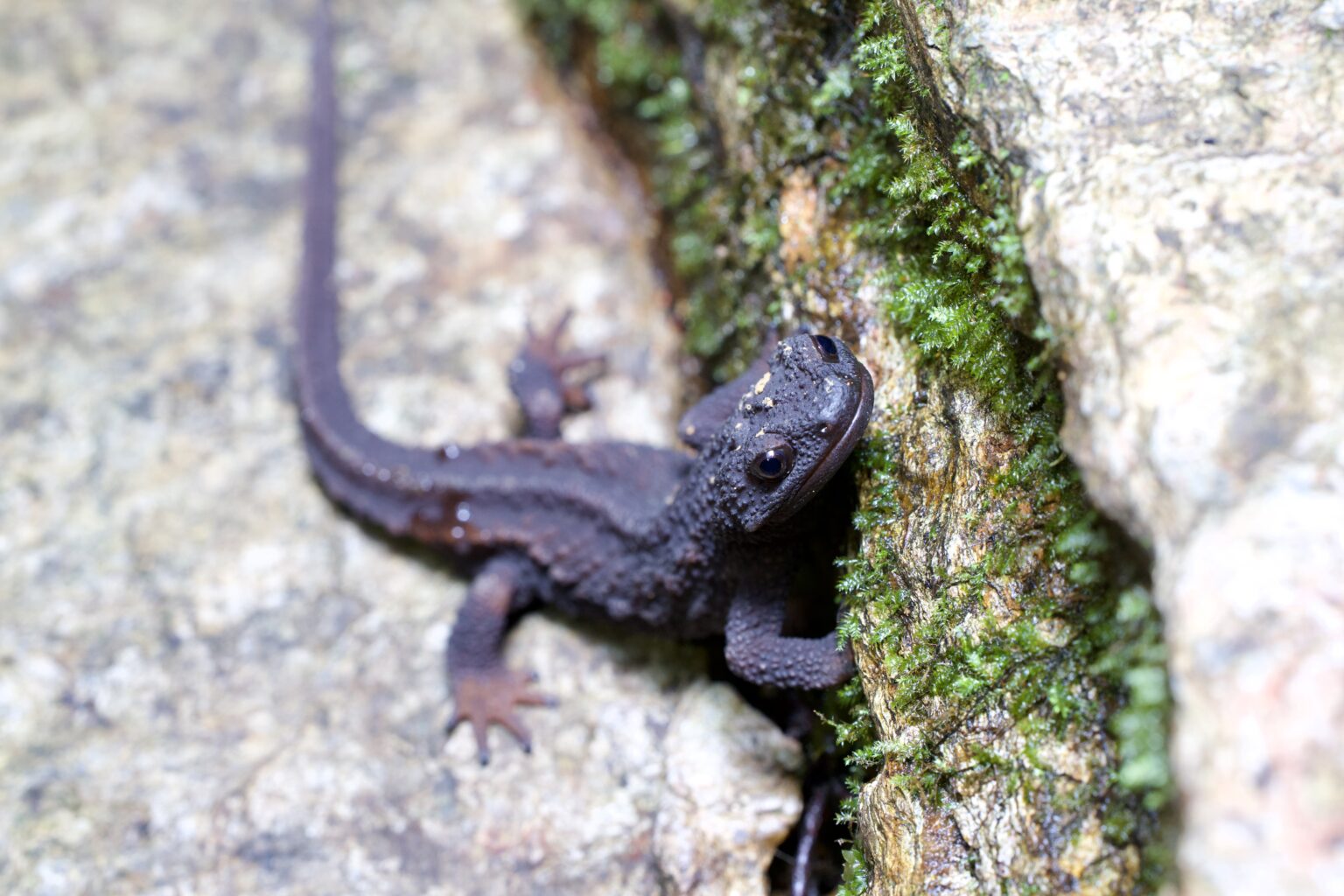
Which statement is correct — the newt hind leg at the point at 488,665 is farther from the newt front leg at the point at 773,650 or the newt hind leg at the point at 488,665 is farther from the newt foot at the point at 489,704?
the newt front leg at the point at 773,650

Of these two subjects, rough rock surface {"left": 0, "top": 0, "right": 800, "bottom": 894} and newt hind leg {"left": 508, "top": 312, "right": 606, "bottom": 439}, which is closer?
rough rock surface {"left": 0, "top": 0, "right": 800, "bottom": 894}

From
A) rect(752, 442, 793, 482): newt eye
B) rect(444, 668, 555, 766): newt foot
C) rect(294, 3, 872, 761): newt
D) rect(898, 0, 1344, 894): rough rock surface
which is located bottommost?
rect(444, 668, 555, 766): newt foot

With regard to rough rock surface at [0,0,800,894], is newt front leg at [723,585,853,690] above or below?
above

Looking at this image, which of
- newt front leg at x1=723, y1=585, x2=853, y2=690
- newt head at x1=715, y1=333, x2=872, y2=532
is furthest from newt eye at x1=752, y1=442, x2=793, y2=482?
newt front leg at x1=723, y1=585, x2=853, y2=690

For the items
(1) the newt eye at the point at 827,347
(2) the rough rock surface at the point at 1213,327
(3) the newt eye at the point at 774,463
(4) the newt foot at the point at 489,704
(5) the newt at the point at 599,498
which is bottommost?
(4) the newt foot at the point at 489,704

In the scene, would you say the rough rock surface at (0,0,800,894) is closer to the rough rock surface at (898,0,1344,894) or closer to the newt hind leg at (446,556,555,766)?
the newt hind leg at (446,556,555,766)

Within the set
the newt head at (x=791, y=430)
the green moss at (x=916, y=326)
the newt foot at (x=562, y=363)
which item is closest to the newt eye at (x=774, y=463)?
the newt head at (x=791, y=430)

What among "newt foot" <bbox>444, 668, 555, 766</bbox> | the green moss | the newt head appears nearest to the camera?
the green moss

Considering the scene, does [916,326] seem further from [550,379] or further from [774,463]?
[550,379]
